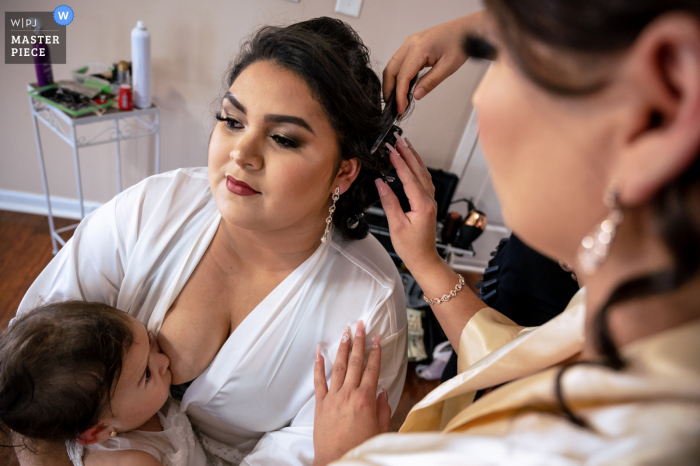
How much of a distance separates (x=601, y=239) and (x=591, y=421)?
0.59 ft


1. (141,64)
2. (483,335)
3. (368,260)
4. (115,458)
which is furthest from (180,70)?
(483,335)

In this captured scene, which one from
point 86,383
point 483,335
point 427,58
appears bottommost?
point 86,383

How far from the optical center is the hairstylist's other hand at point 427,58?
1040mm

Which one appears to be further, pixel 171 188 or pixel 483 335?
pixel 171 188

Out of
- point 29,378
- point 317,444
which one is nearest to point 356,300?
point 317,444

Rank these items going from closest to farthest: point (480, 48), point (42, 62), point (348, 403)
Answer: point (480, 48), point (348, 403), point (42, 62)

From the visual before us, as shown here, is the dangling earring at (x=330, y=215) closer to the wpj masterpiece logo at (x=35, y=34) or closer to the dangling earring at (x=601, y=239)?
the dangling earring at (x=601, y=239)

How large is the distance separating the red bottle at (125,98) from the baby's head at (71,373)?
1.36m

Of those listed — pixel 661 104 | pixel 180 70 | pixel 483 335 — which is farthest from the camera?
pixel 180 70

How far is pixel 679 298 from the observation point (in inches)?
16.2

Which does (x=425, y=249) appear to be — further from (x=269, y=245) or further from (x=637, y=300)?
(x=637, y=300)

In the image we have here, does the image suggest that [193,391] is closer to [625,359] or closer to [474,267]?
[625,359]

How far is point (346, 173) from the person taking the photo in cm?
117

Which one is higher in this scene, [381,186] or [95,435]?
[381,186]
